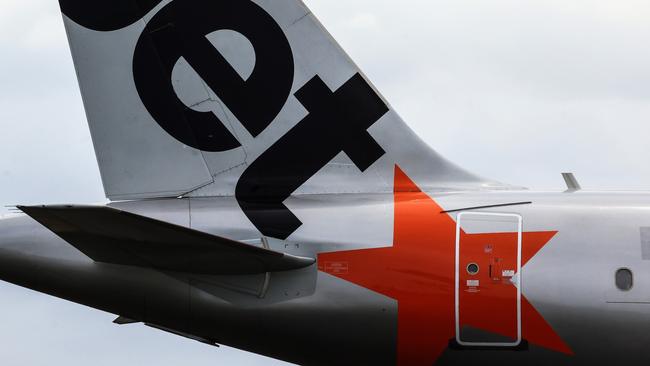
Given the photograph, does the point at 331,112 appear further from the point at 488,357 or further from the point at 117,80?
the point at 488,357

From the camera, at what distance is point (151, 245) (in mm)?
13883

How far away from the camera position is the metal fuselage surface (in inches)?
556

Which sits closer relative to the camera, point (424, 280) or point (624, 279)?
point (624, 279)

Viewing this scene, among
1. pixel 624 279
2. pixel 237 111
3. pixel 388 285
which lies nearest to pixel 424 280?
pixel 388 285

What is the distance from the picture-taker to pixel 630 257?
1424 centimetres

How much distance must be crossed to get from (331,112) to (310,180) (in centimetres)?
99

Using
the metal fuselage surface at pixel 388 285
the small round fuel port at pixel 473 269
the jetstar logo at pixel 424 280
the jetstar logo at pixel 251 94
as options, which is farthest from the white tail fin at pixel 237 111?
the small round fuel port at pixel 473 269

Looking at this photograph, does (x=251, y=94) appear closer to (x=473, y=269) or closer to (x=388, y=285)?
(x=388, y=285)

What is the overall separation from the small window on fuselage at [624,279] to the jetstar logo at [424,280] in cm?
96

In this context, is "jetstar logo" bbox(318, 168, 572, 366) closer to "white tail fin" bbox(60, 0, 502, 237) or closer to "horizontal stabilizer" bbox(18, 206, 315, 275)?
"horizontal stabilizer" bbox(18, 206, 315, 275)

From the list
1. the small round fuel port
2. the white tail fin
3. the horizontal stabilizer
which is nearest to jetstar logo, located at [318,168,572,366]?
the small round fuel port

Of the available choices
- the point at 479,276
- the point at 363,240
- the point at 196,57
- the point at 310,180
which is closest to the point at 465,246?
the point at 479,276

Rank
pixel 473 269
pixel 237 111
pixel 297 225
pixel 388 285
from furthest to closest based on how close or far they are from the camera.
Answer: pixel 237 111 < pixel 297 225 < pixel 388 285 < pixel 473 269

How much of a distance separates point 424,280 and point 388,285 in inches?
18.1
